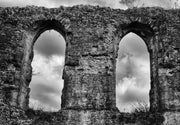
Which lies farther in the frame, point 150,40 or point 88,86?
point 150,40

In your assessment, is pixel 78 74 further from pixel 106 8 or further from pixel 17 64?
pixel 106 8

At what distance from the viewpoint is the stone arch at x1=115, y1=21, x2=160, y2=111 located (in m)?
7.97

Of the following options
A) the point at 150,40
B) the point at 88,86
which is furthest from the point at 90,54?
the point at 150,40

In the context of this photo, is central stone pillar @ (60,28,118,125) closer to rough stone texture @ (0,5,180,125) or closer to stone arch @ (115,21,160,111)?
rough stone texture @ (0,5,180,125)

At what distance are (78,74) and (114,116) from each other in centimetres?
169

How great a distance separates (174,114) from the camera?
7.34 metres

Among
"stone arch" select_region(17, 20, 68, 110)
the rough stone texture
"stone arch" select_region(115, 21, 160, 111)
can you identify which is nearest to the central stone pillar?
the rough stone texture

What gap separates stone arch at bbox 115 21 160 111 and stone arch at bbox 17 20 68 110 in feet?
6.39

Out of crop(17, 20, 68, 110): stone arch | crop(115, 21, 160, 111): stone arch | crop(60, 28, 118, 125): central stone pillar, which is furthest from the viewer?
crop(17, 20, 68, 110): stone arch

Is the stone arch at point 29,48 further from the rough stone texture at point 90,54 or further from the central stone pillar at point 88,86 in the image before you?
the central stone pillar at point 88,86

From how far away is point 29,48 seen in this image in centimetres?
871

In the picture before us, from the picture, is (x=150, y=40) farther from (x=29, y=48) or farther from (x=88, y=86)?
(x=29, y=48)

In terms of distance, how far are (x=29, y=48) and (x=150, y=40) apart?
419 cm

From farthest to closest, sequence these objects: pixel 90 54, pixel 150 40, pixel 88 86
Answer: pixel 150 40
pixel 90 54
pixel 88 86
